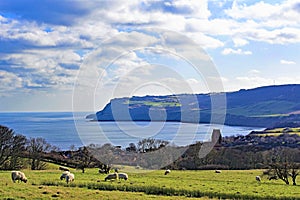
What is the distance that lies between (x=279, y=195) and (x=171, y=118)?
245ft

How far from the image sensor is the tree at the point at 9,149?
51.8 m

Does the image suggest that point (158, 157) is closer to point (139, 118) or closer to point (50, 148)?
point (139, 118)

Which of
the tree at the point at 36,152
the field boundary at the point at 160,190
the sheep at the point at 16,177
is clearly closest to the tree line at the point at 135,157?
the tree at the point at 36,152

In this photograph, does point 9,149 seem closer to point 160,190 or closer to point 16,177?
point 16,177

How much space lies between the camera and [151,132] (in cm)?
6994

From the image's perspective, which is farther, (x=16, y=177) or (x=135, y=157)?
(x=135, y=157)

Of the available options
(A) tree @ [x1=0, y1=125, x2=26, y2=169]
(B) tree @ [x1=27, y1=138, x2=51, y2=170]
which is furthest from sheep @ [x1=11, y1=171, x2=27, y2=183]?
(B) tree @ [x1=27, y1=138, x2=51, y2=170]

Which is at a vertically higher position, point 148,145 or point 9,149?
point 148,145

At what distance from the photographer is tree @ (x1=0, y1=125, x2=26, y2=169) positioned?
170 feet

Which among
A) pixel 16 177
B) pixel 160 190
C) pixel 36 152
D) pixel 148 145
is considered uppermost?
pixel 148 145

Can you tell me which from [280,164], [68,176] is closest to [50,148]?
[68,176]

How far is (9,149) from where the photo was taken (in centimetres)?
5228

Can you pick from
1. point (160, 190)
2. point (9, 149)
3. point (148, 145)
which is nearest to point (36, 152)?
point (9, 149)

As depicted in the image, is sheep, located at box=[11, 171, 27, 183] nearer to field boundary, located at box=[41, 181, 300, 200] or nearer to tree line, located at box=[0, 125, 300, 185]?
field boundary, located at box=[41, 181, 300, 200]
